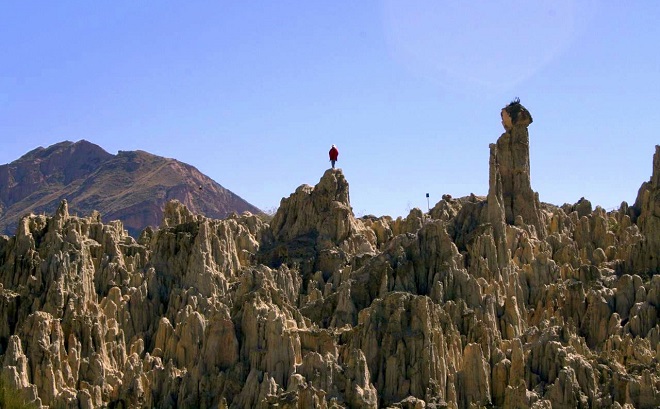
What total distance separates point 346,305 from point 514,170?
26458 mm

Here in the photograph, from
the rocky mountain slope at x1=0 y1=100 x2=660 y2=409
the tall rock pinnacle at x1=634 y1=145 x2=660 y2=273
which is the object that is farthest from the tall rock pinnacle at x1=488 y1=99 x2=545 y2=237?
the tall rock pinnacle at x1=634 y1=145 x2=660 y2=273

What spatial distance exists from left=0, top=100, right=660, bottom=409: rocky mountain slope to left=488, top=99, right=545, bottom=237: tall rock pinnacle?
166mm

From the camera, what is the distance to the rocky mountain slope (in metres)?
75.0

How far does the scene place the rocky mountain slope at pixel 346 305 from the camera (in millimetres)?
75000

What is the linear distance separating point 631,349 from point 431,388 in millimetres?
15098

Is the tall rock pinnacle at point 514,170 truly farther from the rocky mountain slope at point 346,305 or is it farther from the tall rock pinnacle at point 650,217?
the tall rock pinnacle at point 650,217

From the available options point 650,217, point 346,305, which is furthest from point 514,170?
point 346,305

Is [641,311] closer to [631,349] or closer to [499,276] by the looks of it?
[631,349]

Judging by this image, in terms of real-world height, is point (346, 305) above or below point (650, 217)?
below

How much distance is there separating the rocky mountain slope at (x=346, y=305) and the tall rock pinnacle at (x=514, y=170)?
0.17 m

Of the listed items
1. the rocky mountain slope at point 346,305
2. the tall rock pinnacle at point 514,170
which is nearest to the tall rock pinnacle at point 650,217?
the rocky mountain slope at point 346,305

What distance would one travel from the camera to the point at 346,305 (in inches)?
3538

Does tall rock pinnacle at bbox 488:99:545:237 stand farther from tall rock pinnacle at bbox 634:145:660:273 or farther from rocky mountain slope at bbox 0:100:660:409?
tall rock pinnacle at bbox 634:145:660:273

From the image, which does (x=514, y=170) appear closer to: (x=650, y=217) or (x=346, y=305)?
(x=650, y=217)
